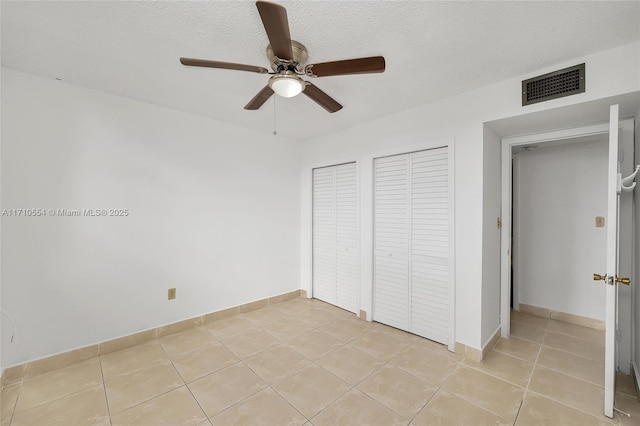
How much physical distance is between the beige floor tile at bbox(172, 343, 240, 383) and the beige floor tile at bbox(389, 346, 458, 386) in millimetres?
1472

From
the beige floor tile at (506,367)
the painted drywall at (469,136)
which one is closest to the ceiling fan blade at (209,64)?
the painted drywall at (469,136)

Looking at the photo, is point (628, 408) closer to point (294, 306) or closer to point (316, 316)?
point (316, 316)

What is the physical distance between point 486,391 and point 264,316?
7.77 ft

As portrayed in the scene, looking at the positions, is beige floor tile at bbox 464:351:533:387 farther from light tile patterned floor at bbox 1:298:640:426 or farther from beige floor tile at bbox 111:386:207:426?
beige floor tile at bbox 111:386:207:426

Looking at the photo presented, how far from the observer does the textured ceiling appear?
141 centimetres

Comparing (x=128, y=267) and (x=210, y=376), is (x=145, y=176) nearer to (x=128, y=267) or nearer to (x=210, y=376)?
(x=128, y=267)

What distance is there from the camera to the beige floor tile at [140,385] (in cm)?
180

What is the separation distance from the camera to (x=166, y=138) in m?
2.77

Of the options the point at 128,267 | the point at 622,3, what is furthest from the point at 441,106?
the point at 128,267

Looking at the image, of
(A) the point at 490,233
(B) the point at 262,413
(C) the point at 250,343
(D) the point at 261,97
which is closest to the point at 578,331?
(A) the point at 490,233

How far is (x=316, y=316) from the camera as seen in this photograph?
10.7 feet

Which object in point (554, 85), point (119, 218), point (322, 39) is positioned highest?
point (322, 39)

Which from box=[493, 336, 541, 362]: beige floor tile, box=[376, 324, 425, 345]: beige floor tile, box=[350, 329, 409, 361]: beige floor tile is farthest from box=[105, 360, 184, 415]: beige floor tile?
box=[493, 336, 541, 362]: beige floor tile

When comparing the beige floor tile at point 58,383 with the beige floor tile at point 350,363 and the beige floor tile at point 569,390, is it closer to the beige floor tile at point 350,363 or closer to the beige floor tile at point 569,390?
the beige floor tile at point 350,363
